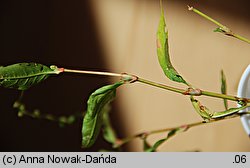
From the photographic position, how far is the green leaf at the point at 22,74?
0.28 m

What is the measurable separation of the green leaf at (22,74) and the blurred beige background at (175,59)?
0.35 meters

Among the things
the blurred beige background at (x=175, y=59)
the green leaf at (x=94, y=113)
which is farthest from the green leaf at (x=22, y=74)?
the blurred beige background at (x=175, y=59)

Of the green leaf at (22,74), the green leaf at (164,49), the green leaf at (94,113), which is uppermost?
the green leaf at (164,49)

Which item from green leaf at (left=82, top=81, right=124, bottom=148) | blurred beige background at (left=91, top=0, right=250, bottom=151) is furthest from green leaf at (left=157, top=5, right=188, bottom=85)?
blurred beige background at (left=91, top=0, right=250, bottom=151)

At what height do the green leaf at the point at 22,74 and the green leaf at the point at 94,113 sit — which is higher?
the green leaf at the point at 22,74

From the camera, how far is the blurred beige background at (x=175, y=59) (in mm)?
625

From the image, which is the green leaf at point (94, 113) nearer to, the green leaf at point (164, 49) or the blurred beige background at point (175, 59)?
the green leaf at point (164, 49)

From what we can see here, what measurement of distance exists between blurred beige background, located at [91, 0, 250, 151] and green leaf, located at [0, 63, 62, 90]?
35 cm

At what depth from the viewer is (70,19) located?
609 millimetres

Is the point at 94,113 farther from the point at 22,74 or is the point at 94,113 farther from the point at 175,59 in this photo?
the point at 175,59

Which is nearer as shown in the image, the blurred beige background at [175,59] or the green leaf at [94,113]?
the green leaf at [94,113]

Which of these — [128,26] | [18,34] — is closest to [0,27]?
[18,34]

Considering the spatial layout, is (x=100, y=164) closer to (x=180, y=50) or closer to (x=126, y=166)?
(x=126, y=166)

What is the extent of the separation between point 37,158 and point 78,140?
26 centimetres
